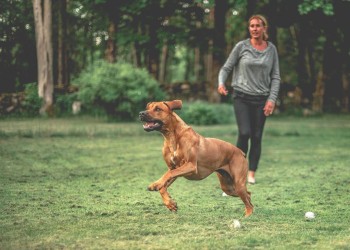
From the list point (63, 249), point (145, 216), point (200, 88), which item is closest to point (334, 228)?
point (145, 216)

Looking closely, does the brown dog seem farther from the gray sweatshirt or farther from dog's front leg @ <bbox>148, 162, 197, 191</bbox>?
the gray sweatshirt

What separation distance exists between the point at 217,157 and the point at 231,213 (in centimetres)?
67

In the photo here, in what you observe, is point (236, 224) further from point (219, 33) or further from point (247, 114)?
point (219, 33)

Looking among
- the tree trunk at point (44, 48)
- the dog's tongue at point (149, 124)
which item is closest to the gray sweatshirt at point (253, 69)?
the dog's tongue at point (149, 124)

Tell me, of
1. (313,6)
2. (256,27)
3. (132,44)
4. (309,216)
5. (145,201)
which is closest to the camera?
(309,216)

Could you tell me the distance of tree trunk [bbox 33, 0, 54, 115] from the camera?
64.5ft

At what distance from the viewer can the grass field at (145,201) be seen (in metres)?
5.48

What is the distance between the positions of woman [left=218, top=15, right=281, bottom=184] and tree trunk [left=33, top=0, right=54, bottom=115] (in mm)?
11248

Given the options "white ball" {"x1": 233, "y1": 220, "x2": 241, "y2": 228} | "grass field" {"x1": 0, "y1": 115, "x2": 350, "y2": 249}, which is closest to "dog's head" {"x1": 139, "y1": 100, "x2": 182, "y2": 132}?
"grass field" {"x1": 0, "y1": 115, "x2": 350, "y2": 249}

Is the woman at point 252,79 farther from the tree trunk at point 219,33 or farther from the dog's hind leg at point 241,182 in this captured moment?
the tree trunk at point 219,33

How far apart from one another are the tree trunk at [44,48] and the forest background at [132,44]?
1.2 inches

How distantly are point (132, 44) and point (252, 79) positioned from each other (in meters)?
16.9

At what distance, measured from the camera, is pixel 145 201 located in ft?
25.8

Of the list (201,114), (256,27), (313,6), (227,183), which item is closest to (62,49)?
(201,114)
